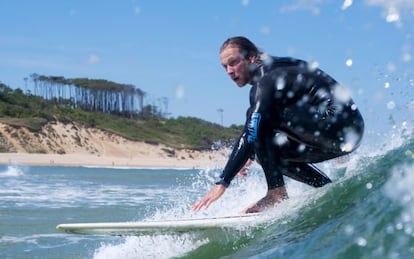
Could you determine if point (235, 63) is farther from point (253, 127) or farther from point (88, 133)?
point (88, 133)

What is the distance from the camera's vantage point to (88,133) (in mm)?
69625

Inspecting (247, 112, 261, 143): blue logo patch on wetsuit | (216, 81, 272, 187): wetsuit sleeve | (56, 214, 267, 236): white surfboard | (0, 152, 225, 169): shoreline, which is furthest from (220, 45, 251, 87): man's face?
(0, 152, 225, 169): shoreline

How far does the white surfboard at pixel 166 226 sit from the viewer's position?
3.82 meters

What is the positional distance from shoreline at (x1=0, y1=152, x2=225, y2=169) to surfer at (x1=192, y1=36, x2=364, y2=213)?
4524cm

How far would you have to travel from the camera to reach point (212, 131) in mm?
89375

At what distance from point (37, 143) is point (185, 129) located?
3071 centimetres

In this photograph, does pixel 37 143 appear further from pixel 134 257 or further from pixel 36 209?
pixel 134 257

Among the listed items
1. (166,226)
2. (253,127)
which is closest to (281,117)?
(253,127)

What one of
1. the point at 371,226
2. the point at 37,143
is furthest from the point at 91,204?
the point at 37,143

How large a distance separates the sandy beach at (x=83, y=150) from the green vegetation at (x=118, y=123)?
42.4 inches

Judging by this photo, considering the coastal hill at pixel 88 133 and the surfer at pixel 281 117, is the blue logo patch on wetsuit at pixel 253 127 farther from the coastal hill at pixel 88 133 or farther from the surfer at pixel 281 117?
the coastal hill at pixel 88 133

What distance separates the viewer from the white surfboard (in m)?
3.82

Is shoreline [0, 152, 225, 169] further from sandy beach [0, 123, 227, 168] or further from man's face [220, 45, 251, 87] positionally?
man's face [220, 45, 251, 87]

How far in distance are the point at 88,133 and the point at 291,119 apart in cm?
6709
